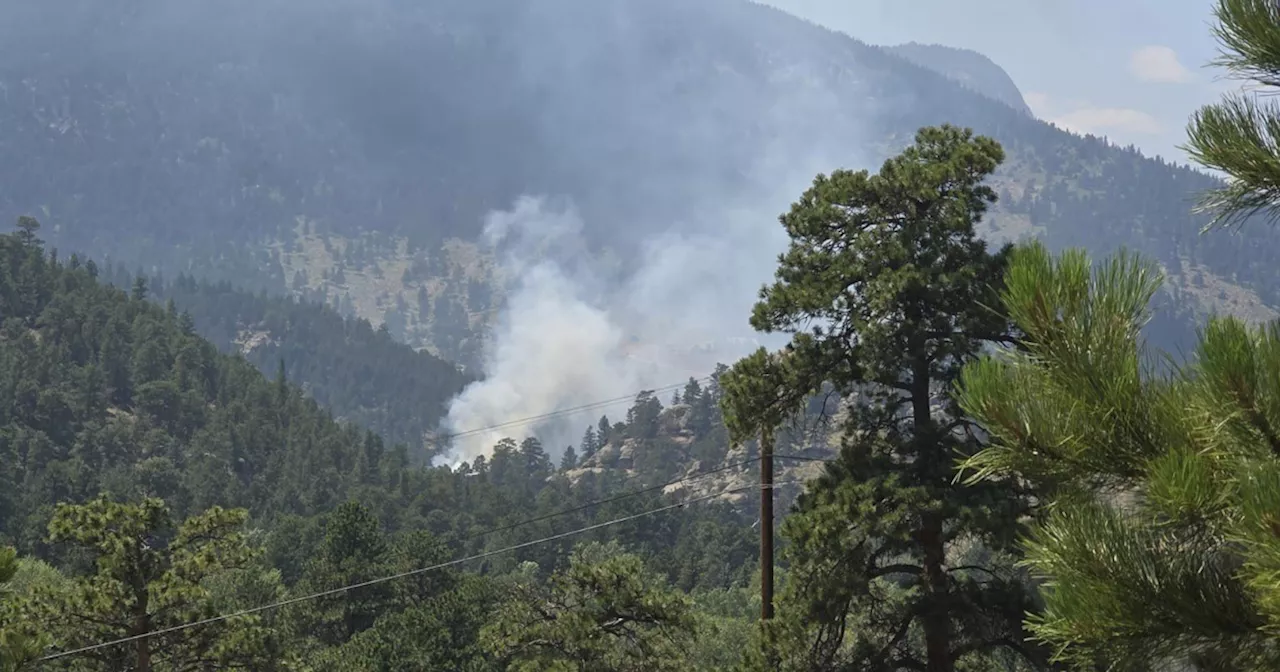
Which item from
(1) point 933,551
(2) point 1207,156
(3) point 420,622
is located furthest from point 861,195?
(3) point 420,622

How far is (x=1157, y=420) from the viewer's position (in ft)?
15.1

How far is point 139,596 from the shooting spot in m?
18.4

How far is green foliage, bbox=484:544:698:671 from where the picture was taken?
2103 cm

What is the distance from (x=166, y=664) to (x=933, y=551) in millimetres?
13130

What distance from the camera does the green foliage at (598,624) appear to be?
2103 centimetres

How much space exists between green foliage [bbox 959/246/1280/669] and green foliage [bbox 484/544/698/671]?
16.7 metres

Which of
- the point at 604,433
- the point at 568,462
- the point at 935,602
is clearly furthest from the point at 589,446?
the point at 935,602

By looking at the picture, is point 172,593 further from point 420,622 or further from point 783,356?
point 420,622

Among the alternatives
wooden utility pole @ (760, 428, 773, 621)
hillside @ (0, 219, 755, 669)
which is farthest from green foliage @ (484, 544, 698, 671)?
hillside @ (0, 219, 755, 669)

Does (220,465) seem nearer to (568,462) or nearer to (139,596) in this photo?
(568,462)

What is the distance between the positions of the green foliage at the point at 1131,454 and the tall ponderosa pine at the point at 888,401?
8.59 metres

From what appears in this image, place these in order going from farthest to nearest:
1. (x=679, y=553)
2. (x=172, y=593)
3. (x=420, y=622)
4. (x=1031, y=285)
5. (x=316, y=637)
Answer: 1. (x=679, y=553)
2. (x=316, y=637)
3. (x=420, y=622)
4. (x=172, y=593)
5. (x=1031, y=285)

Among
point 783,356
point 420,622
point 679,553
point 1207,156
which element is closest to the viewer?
point 1207,156

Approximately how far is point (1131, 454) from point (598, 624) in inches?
682
